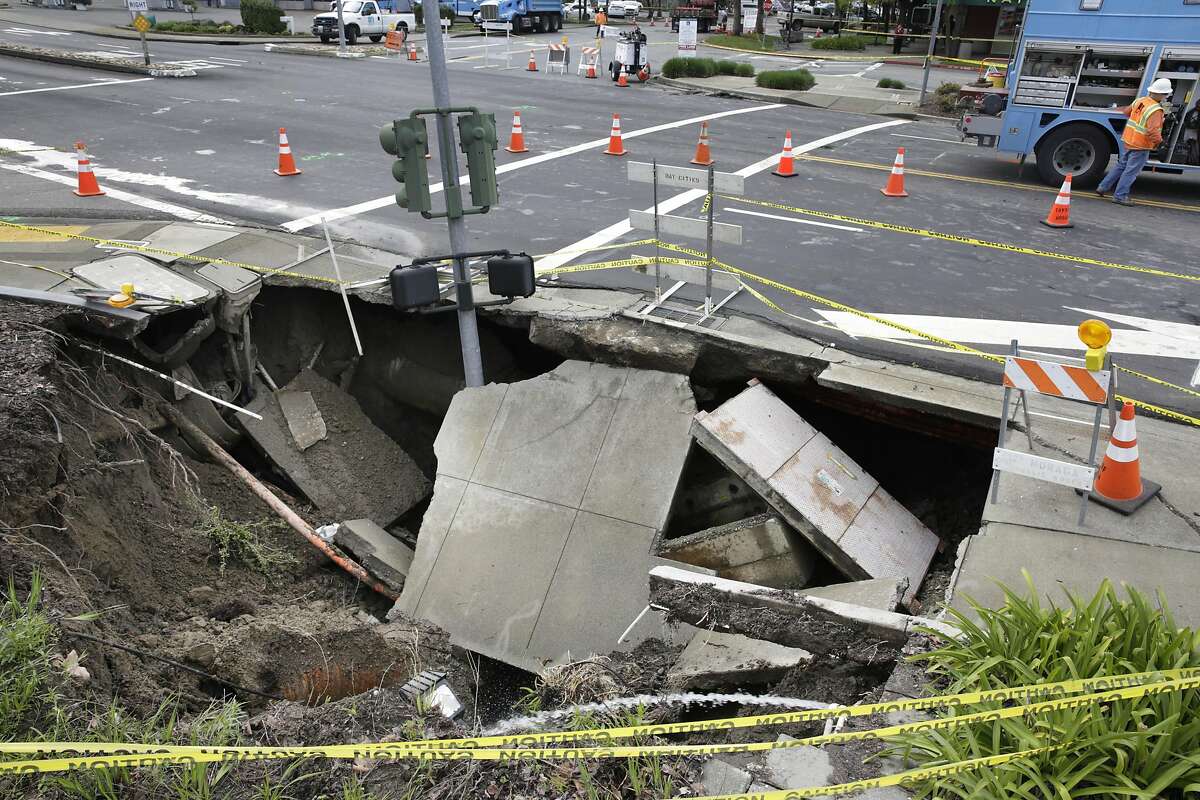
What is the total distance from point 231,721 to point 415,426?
5612 mm

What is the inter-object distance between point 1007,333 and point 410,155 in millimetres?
5805

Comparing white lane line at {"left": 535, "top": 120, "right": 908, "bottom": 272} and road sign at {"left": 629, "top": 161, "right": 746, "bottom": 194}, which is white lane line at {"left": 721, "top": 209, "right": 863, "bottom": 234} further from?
road sign at {"left": 629, "top": 161, "right": 746, "bottom": 194}

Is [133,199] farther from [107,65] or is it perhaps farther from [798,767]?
[107,65]

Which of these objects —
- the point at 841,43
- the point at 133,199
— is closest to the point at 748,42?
the point at 841,43

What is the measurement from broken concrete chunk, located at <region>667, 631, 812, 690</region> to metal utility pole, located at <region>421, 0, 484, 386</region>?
346 centimetres

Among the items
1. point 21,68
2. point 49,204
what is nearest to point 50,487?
point 49,204

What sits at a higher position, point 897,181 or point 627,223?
point 897,181

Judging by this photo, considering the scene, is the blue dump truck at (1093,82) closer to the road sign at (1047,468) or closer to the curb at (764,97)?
the curb at (764,97)

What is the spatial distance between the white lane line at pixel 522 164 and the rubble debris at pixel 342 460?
271cm

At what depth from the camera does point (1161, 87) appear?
1265 centimetres

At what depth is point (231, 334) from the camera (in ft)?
28.2

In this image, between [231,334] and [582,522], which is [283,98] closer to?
[231,334]

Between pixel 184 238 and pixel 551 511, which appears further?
pixel 184 238

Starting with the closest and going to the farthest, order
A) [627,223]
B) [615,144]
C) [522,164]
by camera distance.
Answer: [627,223] → [522,164] → [615,144]
